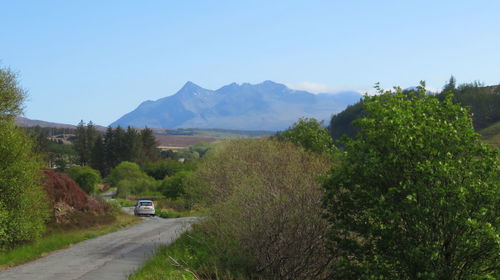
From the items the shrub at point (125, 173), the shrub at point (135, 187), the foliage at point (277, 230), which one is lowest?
the shrub at point (135, 187)

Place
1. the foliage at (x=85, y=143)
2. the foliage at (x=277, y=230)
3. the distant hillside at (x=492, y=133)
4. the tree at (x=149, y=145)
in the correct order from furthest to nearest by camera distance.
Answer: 1. the tree at (x=149, y=145)
2. the foliage at (x=85, y=143)
3. the distant hillside at (x=492, y=133)
4. the foliage at (x=277, y=230)

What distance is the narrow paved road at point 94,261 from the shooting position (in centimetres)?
1733

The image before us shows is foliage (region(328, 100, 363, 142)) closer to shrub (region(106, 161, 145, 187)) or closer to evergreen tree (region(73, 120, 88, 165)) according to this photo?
evergreen tree (region(73, 120, 88, 165))

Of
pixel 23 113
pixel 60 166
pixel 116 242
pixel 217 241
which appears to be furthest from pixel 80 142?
pixel 217 241

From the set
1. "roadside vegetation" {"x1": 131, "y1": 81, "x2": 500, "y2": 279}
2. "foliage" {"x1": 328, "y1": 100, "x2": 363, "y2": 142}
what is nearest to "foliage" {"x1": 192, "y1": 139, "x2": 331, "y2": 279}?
"roadside vegetation" {"x1": 131, "y1": 81, "x2": 500, "y2": 279}

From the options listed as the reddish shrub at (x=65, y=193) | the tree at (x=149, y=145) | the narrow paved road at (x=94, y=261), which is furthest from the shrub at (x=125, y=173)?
the narrow paved road at (x=94, y=261)

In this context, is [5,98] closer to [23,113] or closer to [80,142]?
[23,113]

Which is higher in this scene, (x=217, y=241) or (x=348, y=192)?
(x=348, y=192)

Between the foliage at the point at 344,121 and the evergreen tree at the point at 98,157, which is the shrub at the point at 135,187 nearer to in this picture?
the evergreen tree at the point at 98,157

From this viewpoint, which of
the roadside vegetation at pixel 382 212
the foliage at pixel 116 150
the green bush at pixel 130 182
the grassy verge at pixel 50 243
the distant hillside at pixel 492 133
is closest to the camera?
the roadside vegetation at pixel 382 212

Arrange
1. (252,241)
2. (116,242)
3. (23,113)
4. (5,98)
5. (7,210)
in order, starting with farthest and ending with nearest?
(23,113), (5,98), (116,242), (7,210), (252,241)

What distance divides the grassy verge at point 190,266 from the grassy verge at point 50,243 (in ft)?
16.3

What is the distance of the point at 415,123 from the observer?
1396cm

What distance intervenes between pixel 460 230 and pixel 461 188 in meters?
1.20
